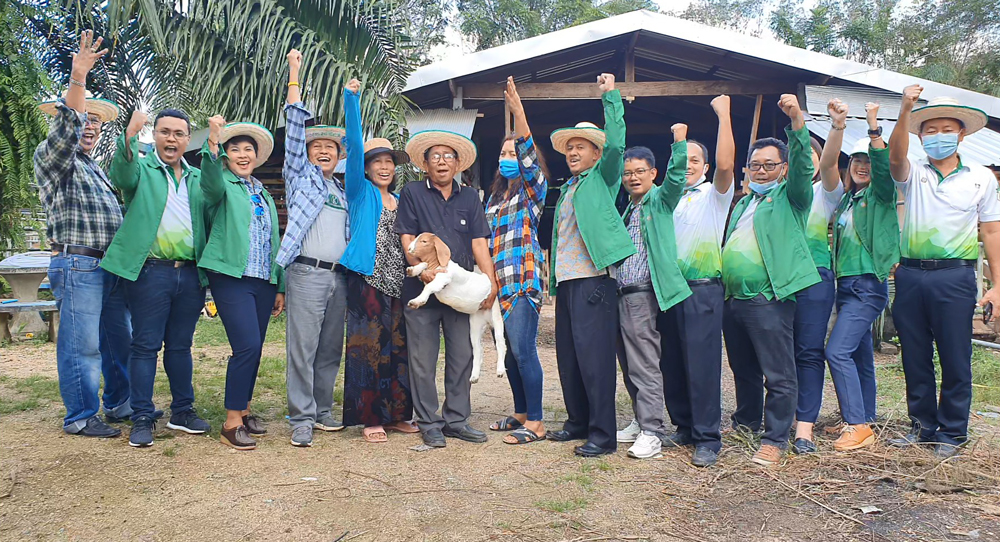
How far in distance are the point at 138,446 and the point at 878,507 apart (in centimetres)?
387

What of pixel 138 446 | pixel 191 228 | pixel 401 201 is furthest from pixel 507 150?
pixel 138 446

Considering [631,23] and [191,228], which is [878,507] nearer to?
[191,228]

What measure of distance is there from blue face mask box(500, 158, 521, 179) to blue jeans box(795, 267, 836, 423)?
184cm

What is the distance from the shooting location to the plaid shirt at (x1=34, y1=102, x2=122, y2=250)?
392 cm

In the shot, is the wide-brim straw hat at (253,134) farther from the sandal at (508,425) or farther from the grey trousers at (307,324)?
the sandal at (508,425)

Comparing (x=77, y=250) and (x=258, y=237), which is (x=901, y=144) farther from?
(x=77, y=250)

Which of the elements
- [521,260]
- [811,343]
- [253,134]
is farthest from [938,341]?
[253,134]

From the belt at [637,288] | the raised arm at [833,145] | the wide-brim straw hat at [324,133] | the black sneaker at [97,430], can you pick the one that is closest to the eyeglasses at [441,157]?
the wide-brim straw hat at [324,133]

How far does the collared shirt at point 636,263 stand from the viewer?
4168 millimetres

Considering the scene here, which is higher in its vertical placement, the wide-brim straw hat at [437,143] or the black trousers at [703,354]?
the wide-brim straw hat at [437,143]

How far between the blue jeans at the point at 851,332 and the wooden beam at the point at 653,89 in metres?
5.90

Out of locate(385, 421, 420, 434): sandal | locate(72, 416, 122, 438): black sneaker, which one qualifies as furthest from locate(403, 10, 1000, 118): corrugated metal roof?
locate(72, 416, 122, 438): black sneaker

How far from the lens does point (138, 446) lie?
3.99 meters

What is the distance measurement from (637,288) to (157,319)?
9.25 ft
